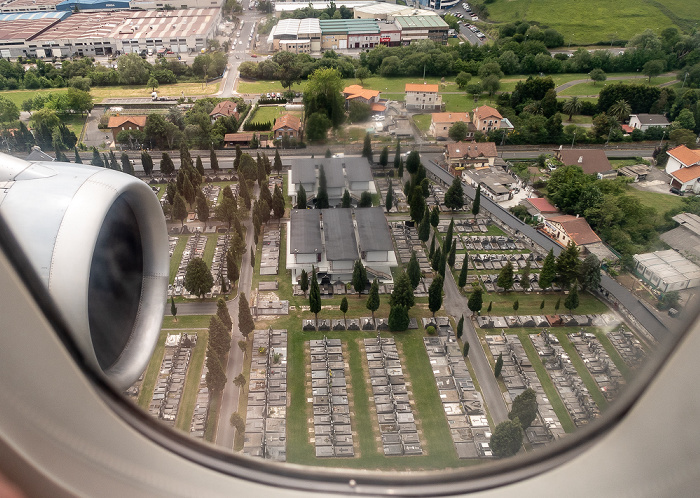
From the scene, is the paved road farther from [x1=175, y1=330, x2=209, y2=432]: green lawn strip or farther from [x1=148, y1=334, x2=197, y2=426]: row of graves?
[x1=148, y1=334, x2=197, y2=426]: row of graves

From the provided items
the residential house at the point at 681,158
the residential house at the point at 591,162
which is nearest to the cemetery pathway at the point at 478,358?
the residential house at the point at 591,162

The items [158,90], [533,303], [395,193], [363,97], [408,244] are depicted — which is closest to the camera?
[533,303]

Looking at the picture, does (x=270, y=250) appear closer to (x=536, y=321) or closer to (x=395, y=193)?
(x=395, y=193)

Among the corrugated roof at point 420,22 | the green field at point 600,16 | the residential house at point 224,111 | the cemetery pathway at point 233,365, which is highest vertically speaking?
the green field at point 600,16

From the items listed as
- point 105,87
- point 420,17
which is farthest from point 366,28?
point 105,87

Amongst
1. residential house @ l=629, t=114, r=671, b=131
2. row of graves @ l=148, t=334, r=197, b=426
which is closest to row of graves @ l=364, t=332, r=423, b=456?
row of graves @ l=148, t=334, r=197, b=426

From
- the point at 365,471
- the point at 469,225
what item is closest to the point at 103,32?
the point at 469,225

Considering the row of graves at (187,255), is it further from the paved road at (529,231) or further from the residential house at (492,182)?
the residential house at (492,182)
